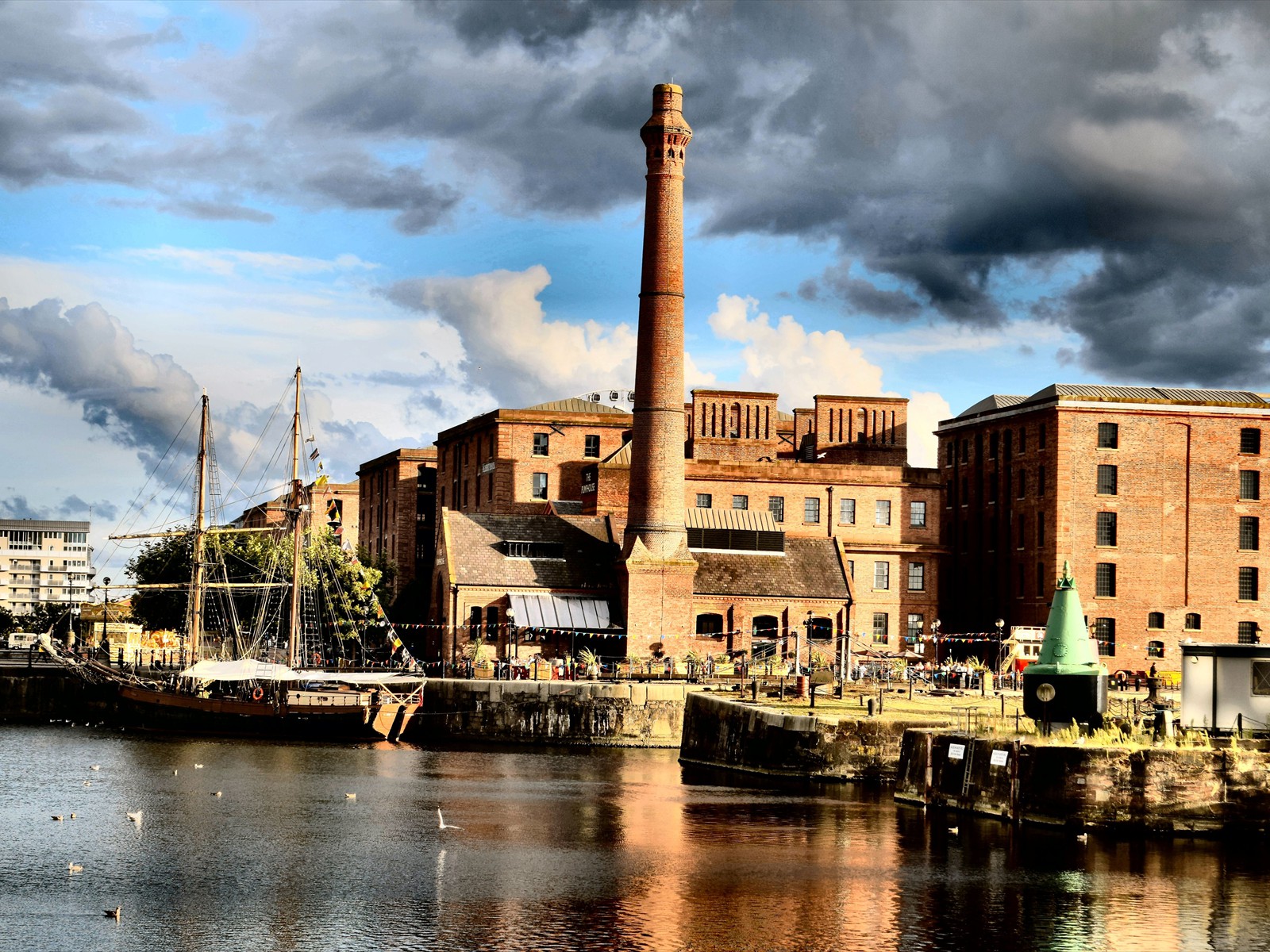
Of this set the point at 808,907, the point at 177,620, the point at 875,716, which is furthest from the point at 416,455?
the point at 808,907

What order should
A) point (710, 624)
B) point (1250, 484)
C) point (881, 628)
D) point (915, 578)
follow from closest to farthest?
point (710, 624) → point (1250, 484) → point (881, 628) → point (915, 578)

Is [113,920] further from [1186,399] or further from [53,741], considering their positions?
[1186,399]

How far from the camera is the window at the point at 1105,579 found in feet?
252

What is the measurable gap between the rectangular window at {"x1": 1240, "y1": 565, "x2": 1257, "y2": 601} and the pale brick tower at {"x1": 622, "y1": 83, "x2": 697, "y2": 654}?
90.3 ft

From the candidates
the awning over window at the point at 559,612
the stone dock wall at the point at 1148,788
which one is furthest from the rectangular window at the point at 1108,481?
the stone dock wall at the point at 1148,788

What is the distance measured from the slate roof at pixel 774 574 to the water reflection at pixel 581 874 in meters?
27.3

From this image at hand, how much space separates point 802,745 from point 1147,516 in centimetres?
3656

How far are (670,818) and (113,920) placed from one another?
51.0 feet

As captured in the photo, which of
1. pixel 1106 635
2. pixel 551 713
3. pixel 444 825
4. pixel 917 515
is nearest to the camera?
pixel 444 825

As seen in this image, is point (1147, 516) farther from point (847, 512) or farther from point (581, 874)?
point (581, 874)

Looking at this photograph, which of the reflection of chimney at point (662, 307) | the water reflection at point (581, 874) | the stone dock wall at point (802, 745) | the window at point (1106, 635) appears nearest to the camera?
the water reflection at point (581, 874)

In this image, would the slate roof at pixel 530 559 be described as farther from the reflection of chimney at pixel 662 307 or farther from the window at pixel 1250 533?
the window at pixel 1250 533

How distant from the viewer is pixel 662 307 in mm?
68938

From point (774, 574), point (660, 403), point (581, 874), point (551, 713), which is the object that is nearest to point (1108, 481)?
point (774, 574)
